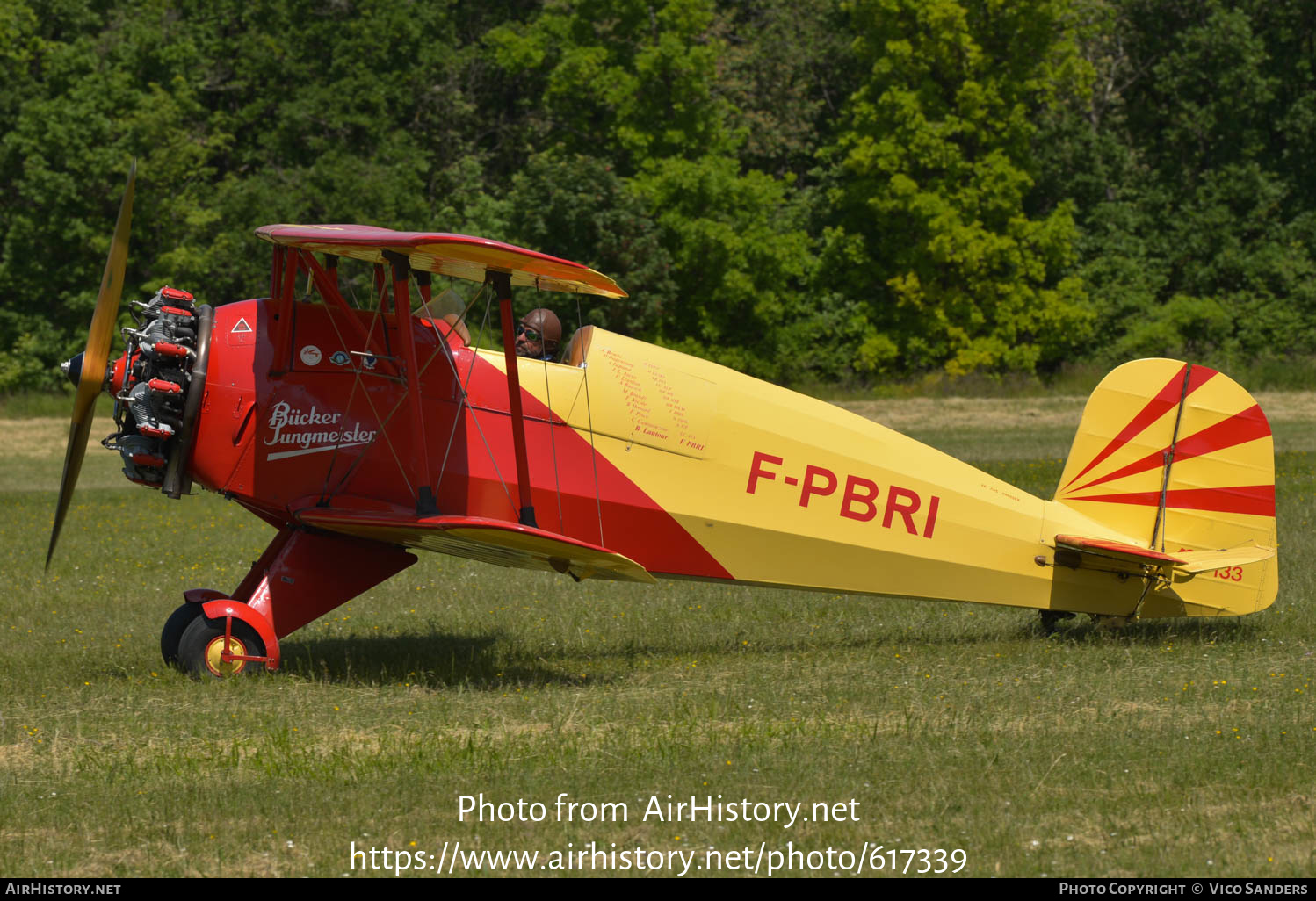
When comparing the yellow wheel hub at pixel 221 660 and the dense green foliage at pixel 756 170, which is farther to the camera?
the dense green foliage at pixel 756 170

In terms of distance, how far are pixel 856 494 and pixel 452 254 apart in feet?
11.5

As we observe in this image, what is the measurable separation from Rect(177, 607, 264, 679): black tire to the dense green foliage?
97.7ft

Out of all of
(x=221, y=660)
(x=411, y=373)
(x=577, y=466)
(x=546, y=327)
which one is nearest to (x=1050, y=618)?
(x=577, y=466)

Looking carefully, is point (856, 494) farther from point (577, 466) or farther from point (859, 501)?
point (577, 466)

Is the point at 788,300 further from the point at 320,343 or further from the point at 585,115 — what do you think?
the point at 320,343

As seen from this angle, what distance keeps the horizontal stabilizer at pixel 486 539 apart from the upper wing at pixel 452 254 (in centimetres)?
156

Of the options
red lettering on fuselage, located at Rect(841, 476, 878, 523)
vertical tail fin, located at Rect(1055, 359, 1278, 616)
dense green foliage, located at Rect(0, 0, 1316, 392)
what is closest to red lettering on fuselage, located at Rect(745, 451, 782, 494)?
red lettering on fuselage, located at Rect(841, 476, 878, 523)

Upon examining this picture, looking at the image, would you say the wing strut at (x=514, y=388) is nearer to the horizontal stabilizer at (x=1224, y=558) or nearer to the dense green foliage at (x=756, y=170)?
the horizontal stabilizer at (x=1224, y=558)

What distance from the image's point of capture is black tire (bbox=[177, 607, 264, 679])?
938 centimetres

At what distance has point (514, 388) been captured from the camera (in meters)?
9.20

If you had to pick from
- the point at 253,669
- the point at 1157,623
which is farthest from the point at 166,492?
the point at 1157,623

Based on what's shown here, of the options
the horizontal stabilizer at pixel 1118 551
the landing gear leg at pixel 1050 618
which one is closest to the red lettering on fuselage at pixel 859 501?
the horizontal stabilizer at pixel 1118 551

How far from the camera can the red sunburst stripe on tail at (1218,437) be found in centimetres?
1058

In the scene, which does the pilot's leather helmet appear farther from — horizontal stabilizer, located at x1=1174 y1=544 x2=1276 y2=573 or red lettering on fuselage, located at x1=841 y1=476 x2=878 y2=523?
horizontal stabilizer, located at x1=1174 y1=544 x2=1276 y2=573
